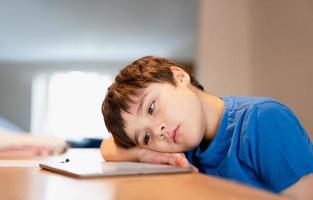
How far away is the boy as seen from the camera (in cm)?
76

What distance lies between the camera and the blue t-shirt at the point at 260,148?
754 mm

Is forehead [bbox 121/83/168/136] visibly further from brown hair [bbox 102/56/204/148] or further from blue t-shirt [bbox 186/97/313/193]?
blue t-shirt [bbox 186/97/313/193]

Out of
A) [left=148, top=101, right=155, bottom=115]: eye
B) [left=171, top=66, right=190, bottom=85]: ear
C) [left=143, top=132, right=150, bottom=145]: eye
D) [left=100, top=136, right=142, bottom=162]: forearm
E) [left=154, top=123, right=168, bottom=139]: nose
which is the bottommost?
[left=100, top=136, right=142, bottom=162]: forearm

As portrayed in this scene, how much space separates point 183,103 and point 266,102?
0.17 metres

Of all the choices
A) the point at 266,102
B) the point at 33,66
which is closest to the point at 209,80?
the point at 266,102

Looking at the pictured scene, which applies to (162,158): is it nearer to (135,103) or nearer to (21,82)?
(135,103)

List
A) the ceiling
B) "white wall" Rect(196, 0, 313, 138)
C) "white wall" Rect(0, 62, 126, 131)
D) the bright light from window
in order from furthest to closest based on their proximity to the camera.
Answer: the bright light from window < "white wall" Rect(0, 62, 126, 131) < the ceiling < "white wall" Rect(196, 0, 313, 138)

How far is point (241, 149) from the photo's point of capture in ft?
2.74

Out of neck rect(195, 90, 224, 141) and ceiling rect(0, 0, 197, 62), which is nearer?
neck rect(195, 90, 224, 141)

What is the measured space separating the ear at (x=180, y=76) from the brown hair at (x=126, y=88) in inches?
0.4

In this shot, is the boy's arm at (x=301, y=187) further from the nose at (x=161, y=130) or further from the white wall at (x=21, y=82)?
the white wall at (x=21, y=82)

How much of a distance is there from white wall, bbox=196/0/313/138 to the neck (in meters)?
0.85


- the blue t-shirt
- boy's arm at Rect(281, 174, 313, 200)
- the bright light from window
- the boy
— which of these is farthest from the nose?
the bright light from window

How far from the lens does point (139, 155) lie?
909mm
